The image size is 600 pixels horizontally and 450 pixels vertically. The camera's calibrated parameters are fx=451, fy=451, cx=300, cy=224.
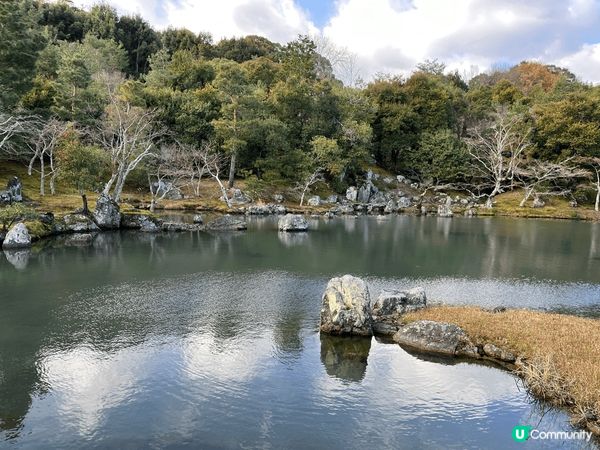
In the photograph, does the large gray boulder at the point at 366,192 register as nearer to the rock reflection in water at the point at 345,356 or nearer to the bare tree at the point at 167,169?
the bare tree at the point at 167,169

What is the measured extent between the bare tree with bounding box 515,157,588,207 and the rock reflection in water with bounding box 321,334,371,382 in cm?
7040

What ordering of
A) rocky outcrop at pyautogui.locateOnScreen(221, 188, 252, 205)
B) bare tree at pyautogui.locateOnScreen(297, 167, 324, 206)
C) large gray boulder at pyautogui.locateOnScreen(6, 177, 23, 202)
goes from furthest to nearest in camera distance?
bare tree at pyautogui.locateOnScreen(297, 167, 324, 206) → rocky outcrop at pyautogui.locateOnScreen(221, 188, 252, 205) → large gray boulder at pyautogui.locateOnScreen(6, 177, 23, 202)

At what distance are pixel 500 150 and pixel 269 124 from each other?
42.9 metres

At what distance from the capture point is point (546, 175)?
77500mm

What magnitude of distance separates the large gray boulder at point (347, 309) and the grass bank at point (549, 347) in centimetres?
249

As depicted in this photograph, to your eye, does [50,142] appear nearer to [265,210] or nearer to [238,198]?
[238,198]

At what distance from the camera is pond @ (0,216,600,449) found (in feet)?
42.2

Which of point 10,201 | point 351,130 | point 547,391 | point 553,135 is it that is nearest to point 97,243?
point 10,201

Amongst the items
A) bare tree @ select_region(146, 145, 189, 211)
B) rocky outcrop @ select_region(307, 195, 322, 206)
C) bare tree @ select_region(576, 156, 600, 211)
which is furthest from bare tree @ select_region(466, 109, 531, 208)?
bare tree @ select_region(146, 145, 189, 211)

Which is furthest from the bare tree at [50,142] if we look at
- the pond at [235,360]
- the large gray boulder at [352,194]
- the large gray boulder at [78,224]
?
the large gray boulder at [352,194]

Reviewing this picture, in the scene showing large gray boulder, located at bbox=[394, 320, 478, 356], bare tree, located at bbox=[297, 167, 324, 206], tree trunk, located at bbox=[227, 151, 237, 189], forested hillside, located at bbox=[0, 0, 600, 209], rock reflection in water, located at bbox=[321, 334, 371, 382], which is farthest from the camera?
bare tree, located at bbox=[297, 167, 324, 206]

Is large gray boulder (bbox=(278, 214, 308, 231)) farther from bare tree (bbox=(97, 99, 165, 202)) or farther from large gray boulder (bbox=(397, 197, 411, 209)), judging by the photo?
large gray boulder (bbox=(397, 197, 411, 209))

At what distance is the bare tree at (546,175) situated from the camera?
78000mm

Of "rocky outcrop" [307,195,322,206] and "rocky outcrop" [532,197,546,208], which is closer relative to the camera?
→ "rocky outcrop" [307,195,322,206]
